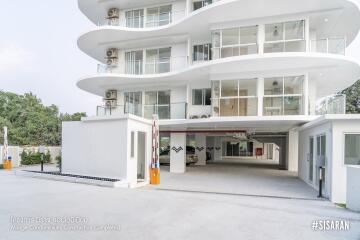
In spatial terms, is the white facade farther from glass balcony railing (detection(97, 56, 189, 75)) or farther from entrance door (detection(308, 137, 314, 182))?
entrance door (detection(308, 137, 314, 182))

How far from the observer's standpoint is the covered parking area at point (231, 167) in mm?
12461

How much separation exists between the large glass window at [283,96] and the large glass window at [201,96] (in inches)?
172

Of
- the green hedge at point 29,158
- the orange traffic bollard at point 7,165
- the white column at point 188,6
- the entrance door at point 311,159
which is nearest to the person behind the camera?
the entrance door at point 311,159

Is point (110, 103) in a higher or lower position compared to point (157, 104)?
higher

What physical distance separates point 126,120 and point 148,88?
841cm

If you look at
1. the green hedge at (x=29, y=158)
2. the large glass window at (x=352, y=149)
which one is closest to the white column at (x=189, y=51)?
the large glass window at (x=352, y=149)

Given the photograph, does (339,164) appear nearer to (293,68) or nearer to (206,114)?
(293,68)

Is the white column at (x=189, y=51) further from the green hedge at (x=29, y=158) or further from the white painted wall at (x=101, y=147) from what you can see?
the green hedge at (x=29, y=158)

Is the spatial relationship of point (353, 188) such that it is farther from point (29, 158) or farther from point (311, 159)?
point (29, 158)

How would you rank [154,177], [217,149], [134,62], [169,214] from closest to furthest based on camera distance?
1. [169,214]
2. [154,177]
3. [134,62]
4. [217,149]

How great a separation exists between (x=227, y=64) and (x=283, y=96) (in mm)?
3563

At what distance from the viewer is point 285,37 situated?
15.2m

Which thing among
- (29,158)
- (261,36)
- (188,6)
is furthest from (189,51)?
(29,158)

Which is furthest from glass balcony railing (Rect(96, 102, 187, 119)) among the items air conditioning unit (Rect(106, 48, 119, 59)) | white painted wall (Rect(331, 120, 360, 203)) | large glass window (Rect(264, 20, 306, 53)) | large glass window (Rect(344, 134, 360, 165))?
large glass window (Rect(344, 134, 360, 165))
